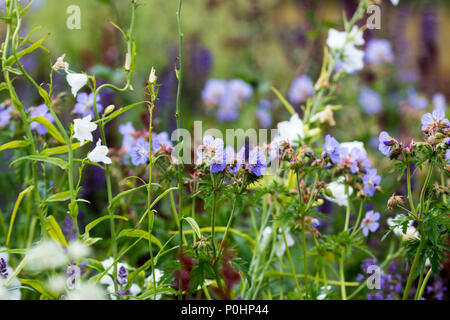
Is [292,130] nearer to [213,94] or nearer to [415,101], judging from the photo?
[213,94]

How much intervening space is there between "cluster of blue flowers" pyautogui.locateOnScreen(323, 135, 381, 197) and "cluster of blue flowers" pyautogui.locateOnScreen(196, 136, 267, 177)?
14cm

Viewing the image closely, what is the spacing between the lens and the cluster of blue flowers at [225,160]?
72 centimetres

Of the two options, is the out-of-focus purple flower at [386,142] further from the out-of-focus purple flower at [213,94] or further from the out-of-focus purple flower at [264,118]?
the out-of-focus purple flower at [213,94]

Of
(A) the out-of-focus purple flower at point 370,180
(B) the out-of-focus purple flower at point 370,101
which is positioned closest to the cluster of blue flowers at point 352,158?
(A) the out-of-focus purple flower at point 370,180

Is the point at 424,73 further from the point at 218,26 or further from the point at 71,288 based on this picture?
the point at 71,288

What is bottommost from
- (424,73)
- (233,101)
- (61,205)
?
(61,205)

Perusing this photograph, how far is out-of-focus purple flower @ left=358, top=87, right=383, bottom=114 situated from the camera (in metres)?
2.14

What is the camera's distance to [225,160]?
0.73 m

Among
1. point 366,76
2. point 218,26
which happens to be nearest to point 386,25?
point 366,76

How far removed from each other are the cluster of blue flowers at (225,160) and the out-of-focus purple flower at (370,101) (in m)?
1.51

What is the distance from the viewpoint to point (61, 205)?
1176 mm

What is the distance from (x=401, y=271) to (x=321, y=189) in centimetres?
38
